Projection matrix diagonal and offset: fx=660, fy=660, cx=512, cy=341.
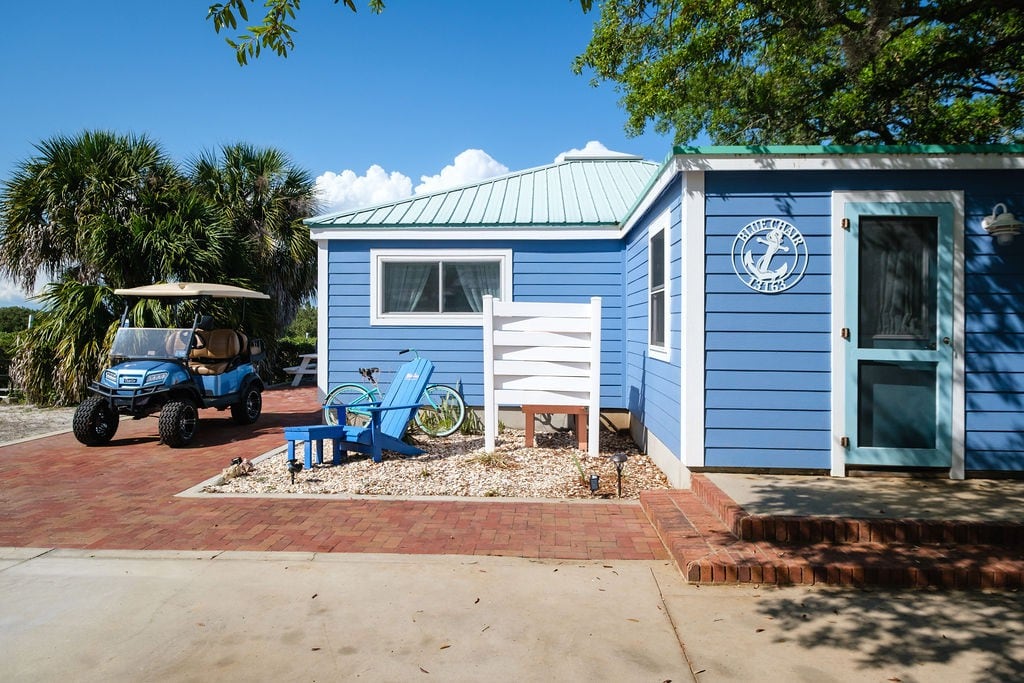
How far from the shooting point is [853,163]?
17.0 ft

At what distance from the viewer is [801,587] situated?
369 cm

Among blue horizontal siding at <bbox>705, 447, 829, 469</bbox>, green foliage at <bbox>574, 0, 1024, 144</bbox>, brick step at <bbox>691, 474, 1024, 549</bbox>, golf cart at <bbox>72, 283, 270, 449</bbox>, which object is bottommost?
brick step at <bbox>691, 474, 1024, 549</bbox>

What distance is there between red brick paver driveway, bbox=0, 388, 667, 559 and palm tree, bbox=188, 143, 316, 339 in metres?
8.96

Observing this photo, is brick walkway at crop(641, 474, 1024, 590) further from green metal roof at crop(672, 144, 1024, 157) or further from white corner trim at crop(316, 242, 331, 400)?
white corner trim at crop(316, 242, 331, 400)

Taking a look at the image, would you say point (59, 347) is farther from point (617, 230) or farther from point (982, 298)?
point (982, 298)

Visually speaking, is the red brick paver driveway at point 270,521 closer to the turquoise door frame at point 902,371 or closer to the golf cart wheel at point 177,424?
the golf cart wheel at point 177,424

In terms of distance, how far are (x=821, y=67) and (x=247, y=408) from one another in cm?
1162

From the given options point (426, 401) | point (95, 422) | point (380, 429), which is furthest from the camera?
point (426, 401)

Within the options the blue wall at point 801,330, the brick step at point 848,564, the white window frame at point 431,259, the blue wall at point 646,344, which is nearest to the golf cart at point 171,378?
the white window frame at point 431,259

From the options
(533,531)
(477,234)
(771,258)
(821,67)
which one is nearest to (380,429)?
(533,531)

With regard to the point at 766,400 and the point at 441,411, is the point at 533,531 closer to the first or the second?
the point at 766,400

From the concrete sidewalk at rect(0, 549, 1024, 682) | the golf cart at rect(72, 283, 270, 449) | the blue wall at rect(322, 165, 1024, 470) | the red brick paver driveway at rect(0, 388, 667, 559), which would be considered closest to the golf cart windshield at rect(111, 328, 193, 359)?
the golf cart at rect(72, 283, 270, 449)

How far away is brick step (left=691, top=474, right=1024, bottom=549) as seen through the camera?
4.00 m

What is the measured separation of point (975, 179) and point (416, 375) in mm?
5352
